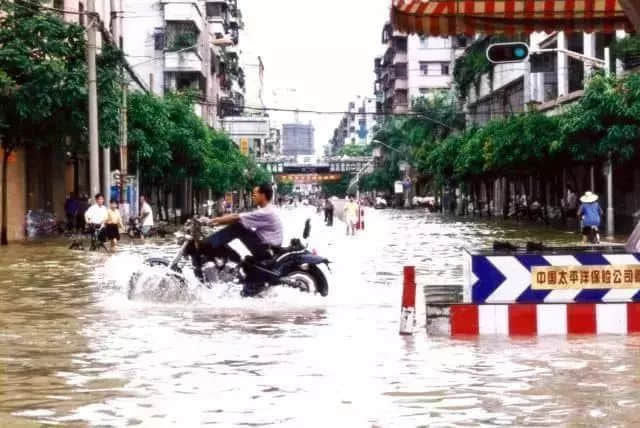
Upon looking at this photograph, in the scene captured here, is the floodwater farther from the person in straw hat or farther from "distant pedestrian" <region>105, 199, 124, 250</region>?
the person in straw hat

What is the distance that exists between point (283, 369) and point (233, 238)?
6909 millimetres

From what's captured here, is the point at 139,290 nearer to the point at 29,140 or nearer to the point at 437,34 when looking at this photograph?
the point at 437,34

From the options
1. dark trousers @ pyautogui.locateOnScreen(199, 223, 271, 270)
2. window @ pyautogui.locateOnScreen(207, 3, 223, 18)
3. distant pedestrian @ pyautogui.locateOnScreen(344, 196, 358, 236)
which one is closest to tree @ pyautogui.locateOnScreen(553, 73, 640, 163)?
distant pedestrian @ pyautogui.locateOnScreen(344, 196, 358, 236)

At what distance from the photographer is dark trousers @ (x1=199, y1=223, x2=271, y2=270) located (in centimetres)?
1831

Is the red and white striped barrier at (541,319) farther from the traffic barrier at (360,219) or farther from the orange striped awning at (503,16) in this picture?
the traffic barrier at (360,219)

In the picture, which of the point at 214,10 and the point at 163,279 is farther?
the point at 214,10

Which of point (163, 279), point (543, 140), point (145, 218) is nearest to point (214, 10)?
point (543, 140)

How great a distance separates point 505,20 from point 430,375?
4.43 m

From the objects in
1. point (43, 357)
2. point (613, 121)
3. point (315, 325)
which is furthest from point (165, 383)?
point (613, 121)

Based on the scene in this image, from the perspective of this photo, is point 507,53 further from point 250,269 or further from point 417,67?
point 417,67

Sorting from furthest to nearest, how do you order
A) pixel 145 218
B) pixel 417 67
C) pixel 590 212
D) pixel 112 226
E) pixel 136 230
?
pixel 417 67, pixel 136 230, pixel 145 218, pixel 112 226, pixel 590 212

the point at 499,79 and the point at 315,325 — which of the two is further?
the point at 499,79

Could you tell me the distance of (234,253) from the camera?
61.0 feet

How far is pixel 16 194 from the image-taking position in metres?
46.4
